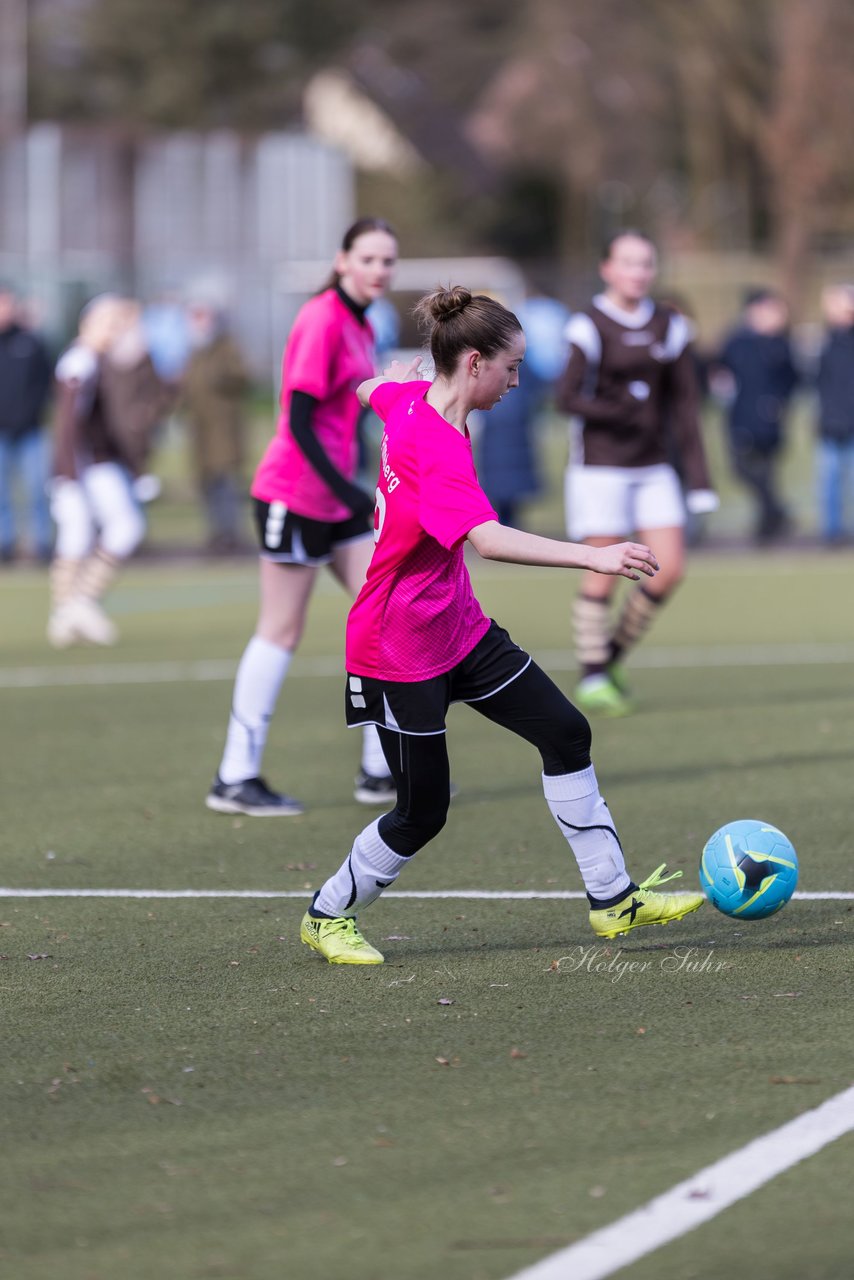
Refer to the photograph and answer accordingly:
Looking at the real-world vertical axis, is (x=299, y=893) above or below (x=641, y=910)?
below

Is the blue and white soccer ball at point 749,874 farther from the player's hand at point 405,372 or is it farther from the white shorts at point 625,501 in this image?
the white shorts at point 625,501

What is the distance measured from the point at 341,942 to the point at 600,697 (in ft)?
16.3

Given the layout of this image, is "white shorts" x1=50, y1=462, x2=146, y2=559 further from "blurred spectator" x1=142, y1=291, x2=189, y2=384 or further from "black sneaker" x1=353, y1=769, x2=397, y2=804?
"blurred spectator" x1=142, y1=291, x2=189, y2=384

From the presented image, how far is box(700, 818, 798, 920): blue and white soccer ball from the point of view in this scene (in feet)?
19.7

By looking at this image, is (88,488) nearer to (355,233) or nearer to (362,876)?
(355,233)

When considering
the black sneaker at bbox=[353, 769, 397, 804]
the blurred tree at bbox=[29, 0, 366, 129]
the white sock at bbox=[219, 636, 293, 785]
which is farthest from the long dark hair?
the blurred tree at bbox=[29, 0, 366, 129]

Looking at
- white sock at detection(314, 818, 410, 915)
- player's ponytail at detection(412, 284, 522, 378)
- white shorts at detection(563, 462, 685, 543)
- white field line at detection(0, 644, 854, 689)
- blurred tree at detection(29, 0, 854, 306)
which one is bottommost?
white field line at detection(0, 644, 854, 689)

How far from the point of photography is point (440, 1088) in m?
4.77

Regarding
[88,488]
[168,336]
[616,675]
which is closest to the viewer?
[616,675]

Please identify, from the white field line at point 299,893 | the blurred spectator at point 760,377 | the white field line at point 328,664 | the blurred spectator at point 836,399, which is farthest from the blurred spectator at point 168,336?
the white field line at point 299,893

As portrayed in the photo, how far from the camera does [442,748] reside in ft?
18.7

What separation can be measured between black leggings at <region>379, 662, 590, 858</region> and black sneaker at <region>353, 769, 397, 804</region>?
102 inches

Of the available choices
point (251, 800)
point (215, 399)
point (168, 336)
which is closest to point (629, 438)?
point (251, 800)

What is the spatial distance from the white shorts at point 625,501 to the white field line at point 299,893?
390 centimetres
